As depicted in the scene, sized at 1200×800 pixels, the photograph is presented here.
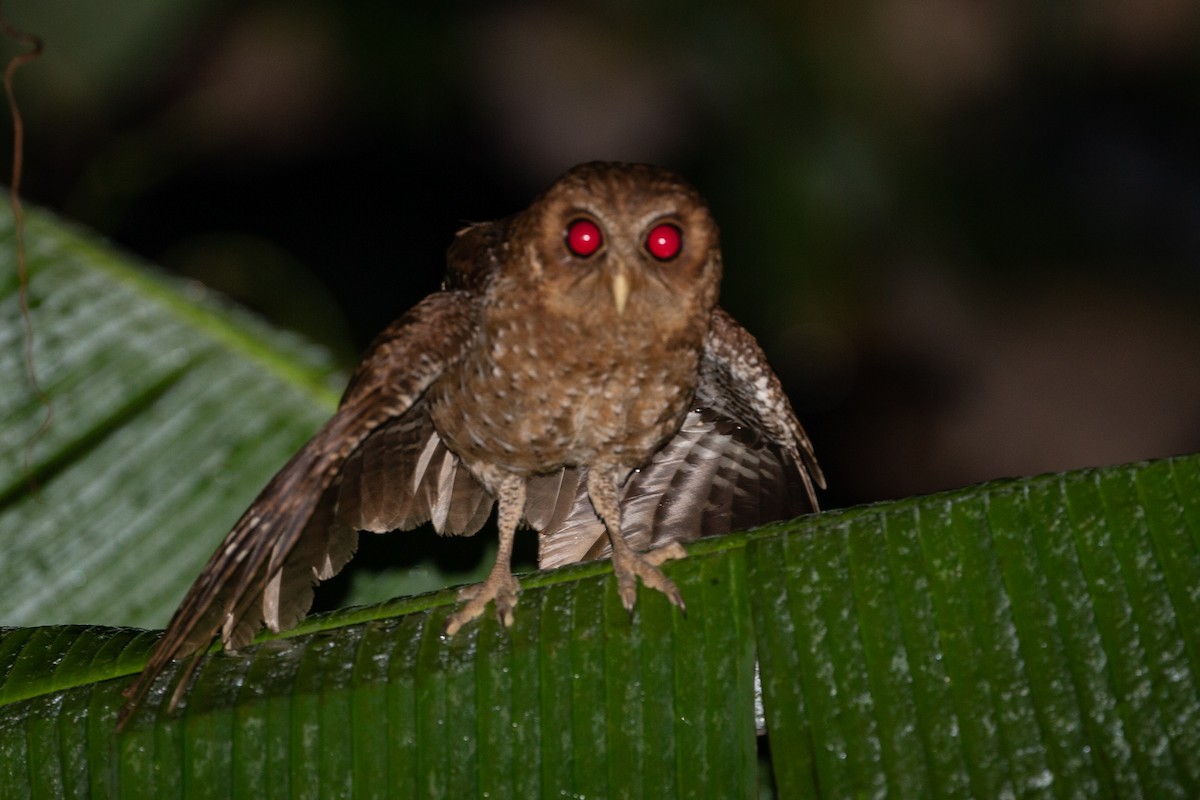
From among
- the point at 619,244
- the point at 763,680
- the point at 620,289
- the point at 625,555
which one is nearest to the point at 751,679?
the point at 763,680

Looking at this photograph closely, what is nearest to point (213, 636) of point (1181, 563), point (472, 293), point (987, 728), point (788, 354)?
point (472, 293)

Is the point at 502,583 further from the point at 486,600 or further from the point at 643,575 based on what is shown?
the point at 643,575

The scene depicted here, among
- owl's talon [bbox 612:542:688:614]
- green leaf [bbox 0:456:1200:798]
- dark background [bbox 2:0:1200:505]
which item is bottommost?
green leaf [bbox 0:456:1200:798]

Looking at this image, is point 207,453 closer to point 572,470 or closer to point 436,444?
point 436,444

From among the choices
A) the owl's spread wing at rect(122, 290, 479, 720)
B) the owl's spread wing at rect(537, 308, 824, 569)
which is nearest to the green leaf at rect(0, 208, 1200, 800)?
the owl's spread wing at rect(122, 290, 479, 720)

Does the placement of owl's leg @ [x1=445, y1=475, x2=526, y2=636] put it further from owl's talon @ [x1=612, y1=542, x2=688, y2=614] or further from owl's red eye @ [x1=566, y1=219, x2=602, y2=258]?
owl's red eye @ [x1=566, y1=219, x2=602, y2=258]

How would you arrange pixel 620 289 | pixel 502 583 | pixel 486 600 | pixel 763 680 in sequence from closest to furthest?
pixel 763 680
pixel 486 600
pixel 502 583
pixel 620 289

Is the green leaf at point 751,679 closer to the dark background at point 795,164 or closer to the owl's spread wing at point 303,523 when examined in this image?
the owl's spread wing at point 303,523

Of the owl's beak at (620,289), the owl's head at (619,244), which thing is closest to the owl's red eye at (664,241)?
the owl's head at (619,244)
